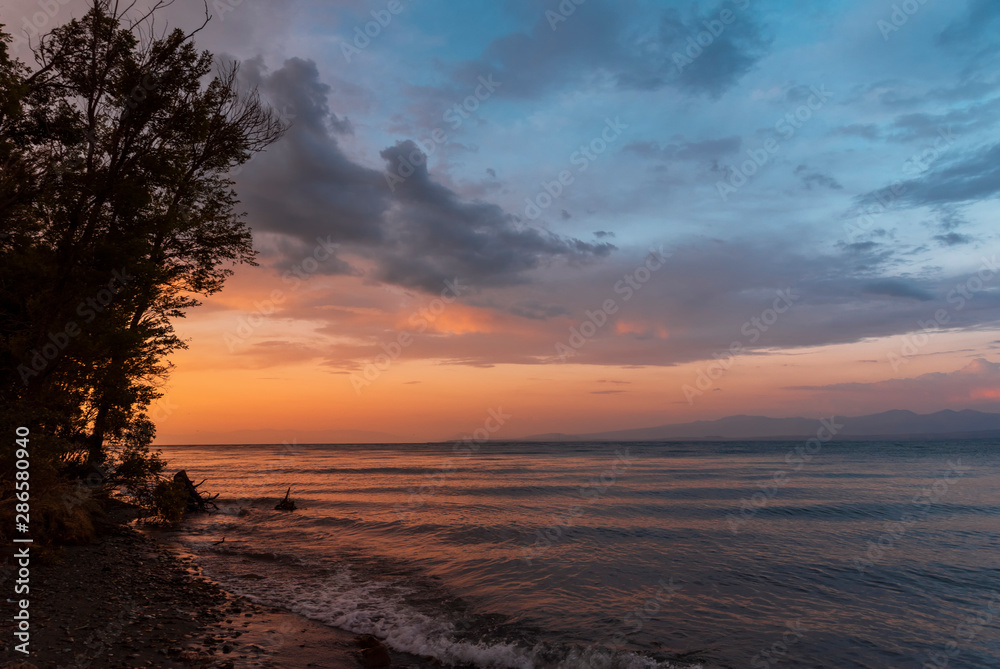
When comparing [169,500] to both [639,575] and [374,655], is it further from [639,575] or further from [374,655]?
[639,575]

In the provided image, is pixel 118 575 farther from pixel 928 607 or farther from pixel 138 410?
pixel 928 607

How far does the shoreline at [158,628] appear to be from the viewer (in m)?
8.42

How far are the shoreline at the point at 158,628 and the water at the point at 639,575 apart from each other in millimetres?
1061

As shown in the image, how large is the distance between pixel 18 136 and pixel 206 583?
43.8 feet

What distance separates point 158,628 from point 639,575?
13363 millimetres

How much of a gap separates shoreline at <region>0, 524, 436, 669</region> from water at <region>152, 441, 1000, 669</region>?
3.48 feet

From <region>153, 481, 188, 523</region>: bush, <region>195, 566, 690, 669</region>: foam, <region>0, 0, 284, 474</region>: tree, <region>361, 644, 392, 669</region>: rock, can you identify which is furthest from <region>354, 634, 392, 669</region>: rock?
<region>153, 481, 188, 523</region>: bush

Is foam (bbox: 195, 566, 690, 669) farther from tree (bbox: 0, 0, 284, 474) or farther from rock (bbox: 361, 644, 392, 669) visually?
tree (bbox: 0, 0, 284, 474)

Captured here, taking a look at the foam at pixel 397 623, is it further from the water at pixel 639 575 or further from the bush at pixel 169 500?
the bush at pixel 169 500

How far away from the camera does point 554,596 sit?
14.2 meters

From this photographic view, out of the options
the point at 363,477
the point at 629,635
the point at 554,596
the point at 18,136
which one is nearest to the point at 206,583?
the point at 554,596

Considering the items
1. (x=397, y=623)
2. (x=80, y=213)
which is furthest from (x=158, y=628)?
(x=80, y=213)

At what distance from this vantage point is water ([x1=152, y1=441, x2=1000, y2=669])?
1108cm

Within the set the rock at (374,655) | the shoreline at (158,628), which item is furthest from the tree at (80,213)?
the rock at (374,655)
